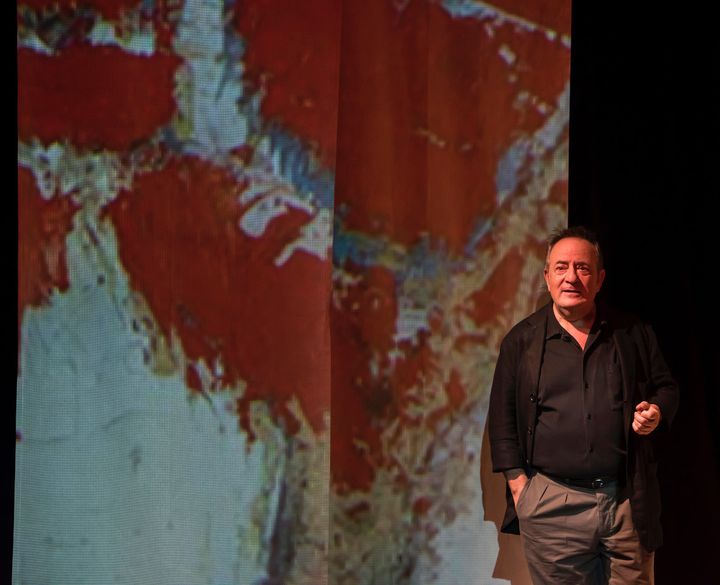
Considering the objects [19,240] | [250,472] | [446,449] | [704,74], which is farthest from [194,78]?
[704,74]

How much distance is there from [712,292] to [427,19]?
126 cm

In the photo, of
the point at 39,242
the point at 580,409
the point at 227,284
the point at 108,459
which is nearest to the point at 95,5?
the point at 39,242

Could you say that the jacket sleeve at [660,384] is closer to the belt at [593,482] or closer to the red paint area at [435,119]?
the belt at [593,482]

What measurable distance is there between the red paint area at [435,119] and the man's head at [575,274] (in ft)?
1.32

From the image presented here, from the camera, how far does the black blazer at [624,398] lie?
2209 millimetres

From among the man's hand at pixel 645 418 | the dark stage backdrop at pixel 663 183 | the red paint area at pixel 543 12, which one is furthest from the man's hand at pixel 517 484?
the red paint area at pixel 543 12

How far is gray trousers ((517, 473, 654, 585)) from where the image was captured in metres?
2.21

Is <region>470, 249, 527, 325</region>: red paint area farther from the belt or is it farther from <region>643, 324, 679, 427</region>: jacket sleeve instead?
the belt

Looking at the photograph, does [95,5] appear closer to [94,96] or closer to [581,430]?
[94,96]

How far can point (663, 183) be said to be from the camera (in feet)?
8.97

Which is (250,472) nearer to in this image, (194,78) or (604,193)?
(194,78)

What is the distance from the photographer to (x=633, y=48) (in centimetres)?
273

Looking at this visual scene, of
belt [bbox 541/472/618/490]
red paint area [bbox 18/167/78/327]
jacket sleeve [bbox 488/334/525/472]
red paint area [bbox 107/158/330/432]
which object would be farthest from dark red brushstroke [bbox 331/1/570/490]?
red paint area [bbox 18/167/78/327]

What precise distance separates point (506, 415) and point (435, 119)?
3.10ft
